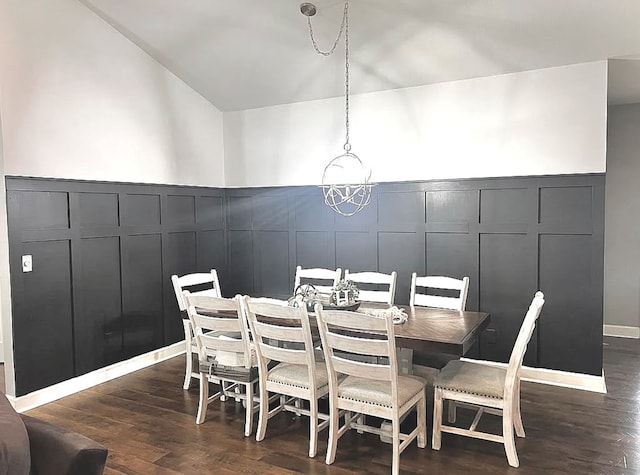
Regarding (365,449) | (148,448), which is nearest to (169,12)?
(148,448)

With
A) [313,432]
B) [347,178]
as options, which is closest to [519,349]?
[313,432]

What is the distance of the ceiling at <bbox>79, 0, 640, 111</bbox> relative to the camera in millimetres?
3549

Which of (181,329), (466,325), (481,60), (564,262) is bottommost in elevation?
(181,329)

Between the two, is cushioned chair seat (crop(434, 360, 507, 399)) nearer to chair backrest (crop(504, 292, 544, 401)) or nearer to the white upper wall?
chair backrest (crop(504, 292, 544, 401))

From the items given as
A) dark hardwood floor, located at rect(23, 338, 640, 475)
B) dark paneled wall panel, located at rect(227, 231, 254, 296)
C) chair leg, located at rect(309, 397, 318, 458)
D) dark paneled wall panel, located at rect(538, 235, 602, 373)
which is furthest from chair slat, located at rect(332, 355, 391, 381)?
dark paneled wall panel, located at rect(227, 231, 254, 296)

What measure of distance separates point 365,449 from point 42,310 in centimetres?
275

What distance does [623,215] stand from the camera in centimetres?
553

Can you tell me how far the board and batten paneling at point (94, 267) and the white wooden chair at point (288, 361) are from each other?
1.84 metres

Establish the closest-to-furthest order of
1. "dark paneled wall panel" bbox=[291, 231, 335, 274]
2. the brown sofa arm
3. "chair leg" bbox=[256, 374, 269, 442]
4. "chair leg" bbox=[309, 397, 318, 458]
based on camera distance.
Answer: the brown sofa arm
"chair leg" bbox=[309, 397, 318, 458]
"chair leg" bbox=[256, 374, 269, 442]
"dark paneled wall panel" bbox=[291, 231, 335, 274]

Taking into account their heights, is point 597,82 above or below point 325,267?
above

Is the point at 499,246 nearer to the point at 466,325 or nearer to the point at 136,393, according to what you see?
the point at 466,325

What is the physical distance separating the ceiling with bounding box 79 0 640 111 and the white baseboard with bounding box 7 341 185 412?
2900 millimetres

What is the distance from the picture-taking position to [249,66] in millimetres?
4832

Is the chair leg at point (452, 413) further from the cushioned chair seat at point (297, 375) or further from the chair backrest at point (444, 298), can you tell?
the cushioned chair seat at point (297, 375)
